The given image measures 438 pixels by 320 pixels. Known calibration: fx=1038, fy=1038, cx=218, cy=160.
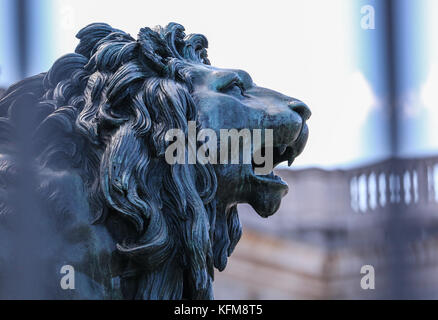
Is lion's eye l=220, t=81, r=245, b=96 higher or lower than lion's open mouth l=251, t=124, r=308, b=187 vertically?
higher

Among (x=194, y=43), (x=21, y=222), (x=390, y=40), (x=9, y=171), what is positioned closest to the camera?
(x=390, y=40)

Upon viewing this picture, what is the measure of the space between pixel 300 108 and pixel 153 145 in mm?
→ 478

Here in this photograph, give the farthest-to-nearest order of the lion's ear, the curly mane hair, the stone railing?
the lion's ear
the curly mane hair
the stone railing

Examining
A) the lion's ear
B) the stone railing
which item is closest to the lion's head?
the lion's ear

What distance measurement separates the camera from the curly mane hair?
283 cm

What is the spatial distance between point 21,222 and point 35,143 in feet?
1.20

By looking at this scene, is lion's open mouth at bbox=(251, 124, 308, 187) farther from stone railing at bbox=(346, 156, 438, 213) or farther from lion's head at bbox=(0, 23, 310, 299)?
stone railing at bbox=(346, 156, 438, 213)

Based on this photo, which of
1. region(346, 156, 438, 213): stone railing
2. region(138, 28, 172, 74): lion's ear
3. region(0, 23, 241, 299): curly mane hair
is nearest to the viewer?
region(346, 156, 438, 213): stone railing

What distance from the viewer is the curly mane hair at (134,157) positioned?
2834 mm

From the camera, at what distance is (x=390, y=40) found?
1518 mm

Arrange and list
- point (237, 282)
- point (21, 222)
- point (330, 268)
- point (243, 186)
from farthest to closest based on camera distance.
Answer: point (237, 282)
point (330, 268)
point (243, 186)
point (21, 222)

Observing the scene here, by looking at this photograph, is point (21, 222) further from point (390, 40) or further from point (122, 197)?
point (390, 40)
